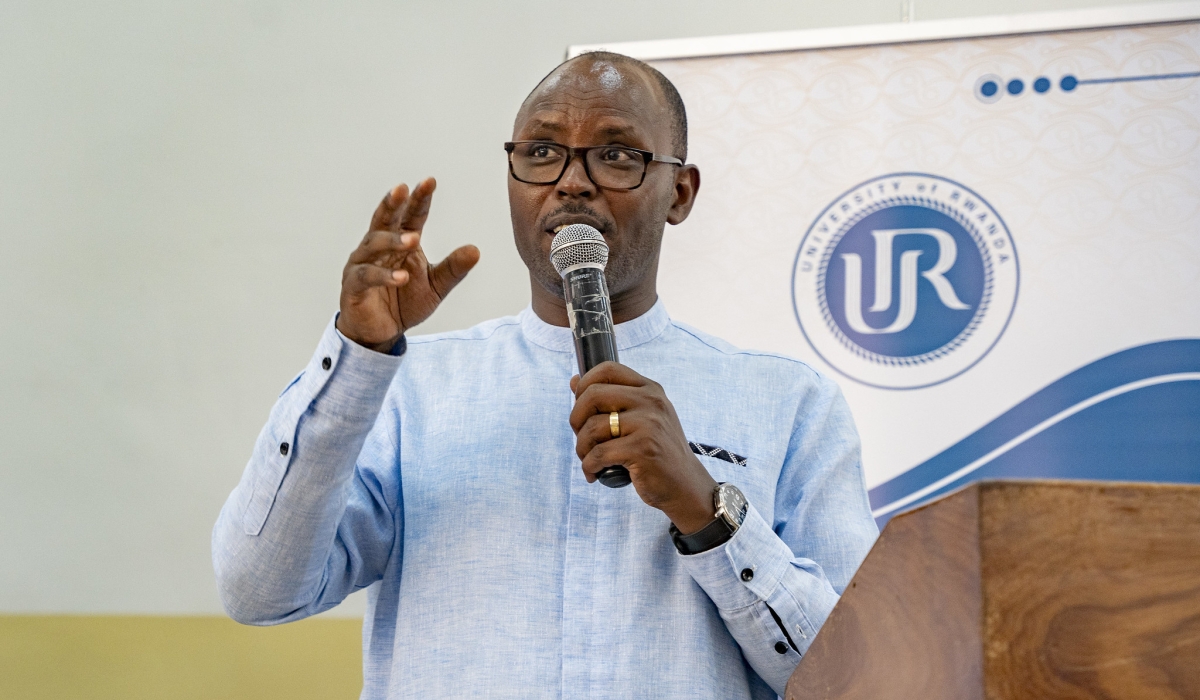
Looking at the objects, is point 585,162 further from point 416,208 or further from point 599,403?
point 599,403

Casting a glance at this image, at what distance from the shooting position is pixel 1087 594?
664 mm

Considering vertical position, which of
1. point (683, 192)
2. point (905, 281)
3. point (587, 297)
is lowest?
point (587, 297)

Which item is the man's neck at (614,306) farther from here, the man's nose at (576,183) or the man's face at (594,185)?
the man's nose at (576,183)

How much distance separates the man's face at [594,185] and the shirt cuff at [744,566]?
0.43 meters

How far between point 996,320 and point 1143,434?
346 mm

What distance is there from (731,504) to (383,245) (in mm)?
484

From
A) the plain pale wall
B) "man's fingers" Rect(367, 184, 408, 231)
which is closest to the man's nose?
"man's fingers" Rect(367, 184, 408, 231)

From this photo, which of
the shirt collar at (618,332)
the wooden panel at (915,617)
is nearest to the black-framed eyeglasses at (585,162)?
the shirt collar at (618,332)

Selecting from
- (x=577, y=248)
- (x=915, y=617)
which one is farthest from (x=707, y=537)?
(x=915, y=617)

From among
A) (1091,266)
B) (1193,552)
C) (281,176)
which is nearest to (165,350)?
(281,176)

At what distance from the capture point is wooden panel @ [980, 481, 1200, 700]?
663 mm

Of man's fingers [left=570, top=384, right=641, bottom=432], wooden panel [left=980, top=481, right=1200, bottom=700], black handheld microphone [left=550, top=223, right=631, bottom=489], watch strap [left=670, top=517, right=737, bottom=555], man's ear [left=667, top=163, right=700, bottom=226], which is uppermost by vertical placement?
man's ear [left=667, top=163, right=700, bottom=226]

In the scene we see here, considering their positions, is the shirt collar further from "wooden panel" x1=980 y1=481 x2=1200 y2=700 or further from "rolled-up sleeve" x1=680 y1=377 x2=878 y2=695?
"wooden panel" x1=980 y1=481 x2=1200 y2=700

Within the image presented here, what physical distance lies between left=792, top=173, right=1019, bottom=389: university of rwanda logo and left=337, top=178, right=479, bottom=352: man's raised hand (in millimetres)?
1209
